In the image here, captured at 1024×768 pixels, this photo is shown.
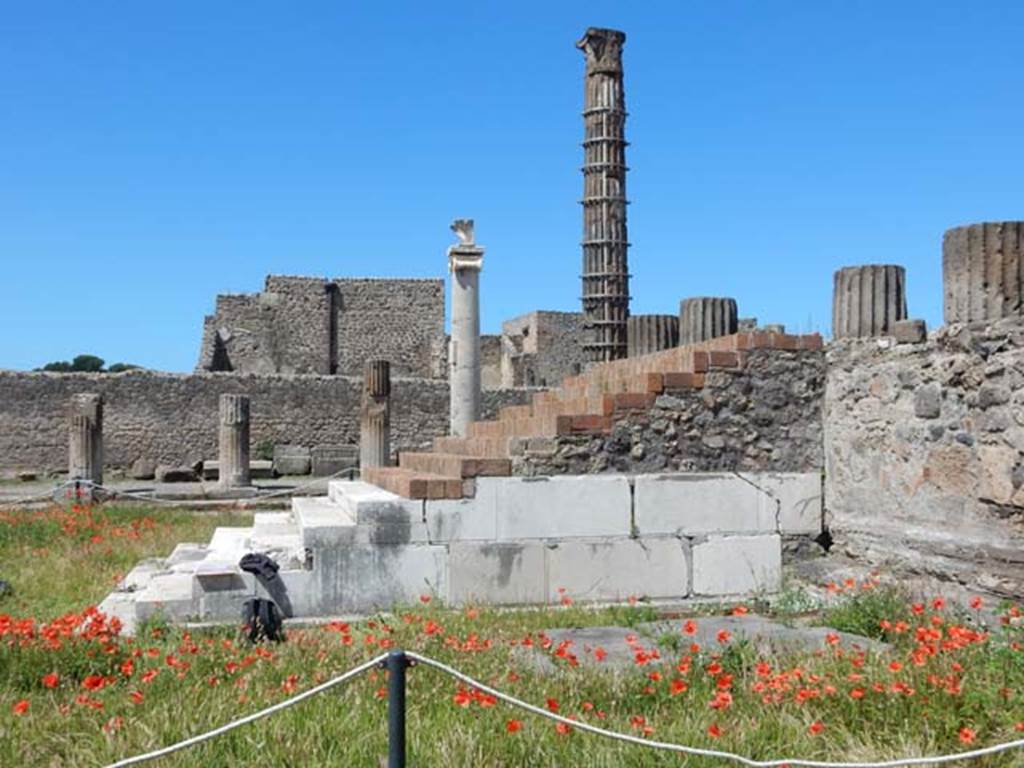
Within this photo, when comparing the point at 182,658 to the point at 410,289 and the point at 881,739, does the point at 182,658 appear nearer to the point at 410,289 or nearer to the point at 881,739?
the point at 881,739

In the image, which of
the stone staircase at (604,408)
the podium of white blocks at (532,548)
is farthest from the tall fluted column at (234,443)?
the podium of white blocks at (532,548)

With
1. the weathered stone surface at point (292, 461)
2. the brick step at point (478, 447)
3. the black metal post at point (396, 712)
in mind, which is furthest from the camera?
the weathered stone surface at point (292, 461)

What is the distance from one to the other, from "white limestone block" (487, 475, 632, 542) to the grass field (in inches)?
54.8

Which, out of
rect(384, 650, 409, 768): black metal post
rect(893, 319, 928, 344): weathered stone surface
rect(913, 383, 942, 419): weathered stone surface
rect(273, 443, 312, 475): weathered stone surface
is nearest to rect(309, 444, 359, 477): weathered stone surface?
rect(273, 443, 312, 475): weathered stone surface

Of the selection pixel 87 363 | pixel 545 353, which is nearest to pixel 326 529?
pixel 545 353

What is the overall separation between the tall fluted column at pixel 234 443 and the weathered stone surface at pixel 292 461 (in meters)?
3.98

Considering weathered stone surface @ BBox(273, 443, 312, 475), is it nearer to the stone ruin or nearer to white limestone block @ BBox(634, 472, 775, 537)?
the stone ruin

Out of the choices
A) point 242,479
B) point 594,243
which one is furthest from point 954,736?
point 242,479

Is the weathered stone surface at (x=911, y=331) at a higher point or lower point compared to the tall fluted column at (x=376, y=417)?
higher

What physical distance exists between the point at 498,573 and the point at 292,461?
63.4 ft

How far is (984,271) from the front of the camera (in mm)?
6598

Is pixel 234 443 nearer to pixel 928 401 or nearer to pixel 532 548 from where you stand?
pixel 532 548

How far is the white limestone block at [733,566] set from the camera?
8.31m

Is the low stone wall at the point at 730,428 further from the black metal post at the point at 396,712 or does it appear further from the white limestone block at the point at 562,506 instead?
the black metal post at the point at 396,712
